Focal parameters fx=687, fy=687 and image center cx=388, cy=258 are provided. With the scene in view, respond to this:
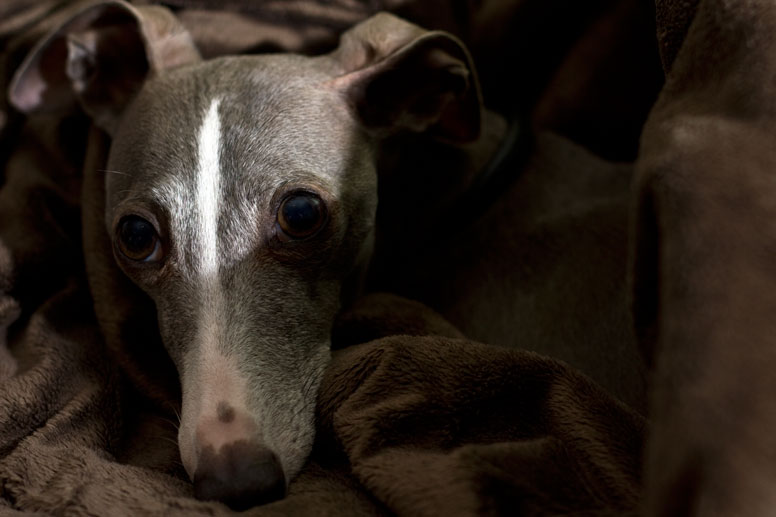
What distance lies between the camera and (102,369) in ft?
4.38

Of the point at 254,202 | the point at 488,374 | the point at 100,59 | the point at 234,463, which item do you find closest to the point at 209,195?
the point at 254,202

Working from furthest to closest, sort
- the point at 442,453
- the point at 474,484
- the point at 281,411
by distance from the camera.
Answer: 1. the point at 281,411
2. the point at 442,453
3. the point at 474,484

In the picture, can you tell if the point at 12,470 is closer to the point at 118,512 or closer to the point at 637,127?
the point at 118,512

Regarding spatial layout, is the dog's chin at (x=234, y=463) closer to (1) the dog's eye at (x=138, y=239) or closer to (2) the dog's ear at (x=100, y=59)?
(1) the dog's eye at (x=138, y=239)

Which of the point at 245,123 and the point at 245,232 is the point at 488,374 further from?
the point at 245,123

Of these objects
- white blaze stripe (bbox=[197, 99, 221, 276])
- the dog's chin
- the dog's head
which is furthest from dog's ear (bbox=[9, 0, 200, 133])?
the dog's chin

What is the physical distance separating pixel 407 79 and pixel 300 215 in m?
0.47

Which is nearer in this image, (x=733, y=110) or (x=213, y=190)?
(x=733, y=110)

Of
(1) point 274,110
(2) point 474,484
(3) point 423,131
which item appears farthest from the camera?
(3) point 423,131

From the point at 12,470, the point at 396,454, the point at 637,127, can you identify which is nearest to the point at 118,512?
the point at 12,470

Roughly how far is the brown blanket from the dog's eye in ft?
0.76

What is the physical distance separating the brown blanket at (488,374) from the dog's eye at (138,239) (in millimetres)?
233

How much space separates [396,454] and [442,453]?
0.06m

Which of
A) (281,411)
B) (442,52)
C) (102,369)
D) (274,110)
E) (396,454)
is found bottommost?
(102,369)
